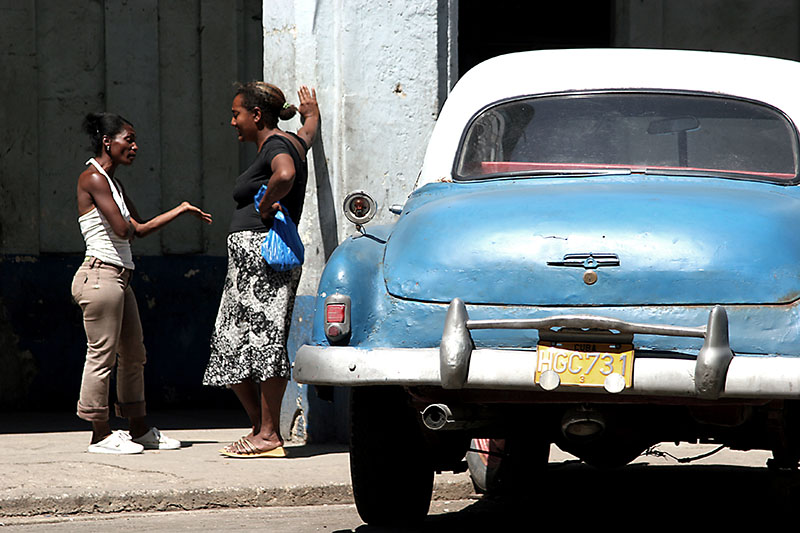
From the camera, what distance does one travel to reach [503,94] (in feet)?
18.6

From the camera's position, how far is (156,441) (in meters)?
7.56

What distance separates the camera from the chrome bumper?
420 centimetres

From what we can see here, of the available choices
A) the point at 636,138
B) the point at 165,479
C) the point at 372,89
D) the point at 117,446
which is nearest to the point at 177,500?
the point at 165,479

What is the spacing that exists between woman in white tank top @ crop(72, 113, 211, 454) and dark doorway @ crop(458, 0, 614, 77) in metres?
3.86

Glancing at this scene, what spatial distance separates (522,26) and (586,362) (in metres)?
6.64

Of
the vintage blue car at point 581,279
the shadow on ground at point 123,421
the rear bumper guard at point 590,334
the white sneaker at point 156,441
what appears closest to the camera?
the rear bumper guard at point 590,334

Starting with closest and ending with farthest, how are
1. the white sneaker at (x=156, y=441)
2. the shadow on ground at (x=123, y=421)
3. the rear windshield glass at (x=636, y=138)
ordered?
the rear windshield glass at (x=636, y=138) < the white sneaker at (x=156, y=441) < the shadow on ground at (x=123, y=421)

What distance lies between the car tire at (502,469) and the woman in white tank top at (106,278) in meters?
1.99

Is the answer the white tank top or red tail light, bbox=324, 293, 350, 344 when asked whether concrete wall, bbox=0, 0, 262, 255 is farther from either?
red tail light, bbox=324, 293, 350, 344

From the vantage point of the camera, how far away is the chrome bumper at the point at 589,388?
4.20 meters

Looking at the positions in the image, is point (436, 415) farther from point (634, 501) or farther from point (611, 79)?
point (634, 501)

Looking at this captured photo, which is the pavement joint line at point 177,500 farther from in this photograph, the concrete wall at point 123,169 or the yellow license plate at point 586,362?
the concrete wall at point 123,169

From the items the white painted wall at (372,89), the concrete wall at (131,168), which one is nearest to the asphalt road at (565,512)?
the white painted wall at (372,89)

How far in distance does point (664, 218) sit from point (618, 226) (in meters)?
0.17
